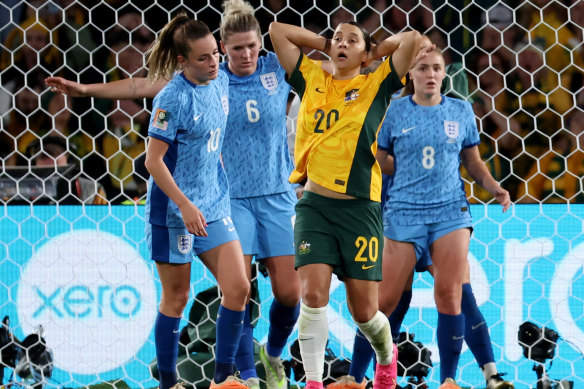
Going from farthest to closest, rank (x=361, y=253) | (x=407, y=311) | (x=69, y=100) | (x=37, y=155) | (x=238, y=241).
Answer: (x=69, y=100) → (x=37, y=155) → (x=407, y=311) → (x=238, y=241) → (x=361, y=253)

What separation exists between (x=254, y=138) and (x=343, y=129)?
522mm

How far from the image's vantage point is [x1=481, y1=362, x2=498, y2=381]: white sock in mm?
3257

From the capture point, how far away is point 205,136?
2900mm

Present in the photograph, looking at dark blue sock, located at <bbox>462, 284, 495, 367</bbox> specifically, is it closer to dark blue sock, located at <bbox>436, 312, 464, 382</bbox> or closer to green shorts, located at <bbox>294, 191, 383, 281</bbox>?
dark blue sock, located at <bbox>436, 312, 464, 382</bbox>

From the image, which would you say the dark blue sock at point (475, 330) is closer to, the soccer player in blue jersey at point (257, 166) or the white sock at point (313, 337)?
the soccer player in blue jersey at point (257, 166)

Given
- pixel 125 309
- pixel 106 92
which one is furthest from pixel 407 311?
pixel 106 92

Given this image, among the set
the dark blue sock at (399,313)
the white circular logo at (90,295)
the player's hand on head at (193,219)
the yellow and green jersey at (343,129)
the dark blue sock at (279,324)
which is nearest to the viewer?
the player's hand on head at (193,219)

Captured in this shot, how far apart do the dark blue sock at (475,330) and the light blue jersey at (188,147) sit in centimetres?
111

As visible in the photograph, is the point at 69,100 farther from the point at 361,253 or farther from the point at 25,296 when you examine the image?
the point at 361,253

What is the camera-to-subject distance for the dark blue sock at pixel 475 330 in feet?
10.8

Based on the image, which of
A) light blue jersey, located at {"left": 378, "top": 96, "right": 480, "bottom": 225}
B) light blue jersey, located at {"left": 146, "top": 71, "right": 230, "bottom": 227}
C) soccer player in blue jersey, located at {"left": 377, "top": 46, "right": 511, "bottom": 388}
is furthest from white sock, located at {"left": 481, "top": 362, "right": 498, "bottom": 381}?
light blue jersey, located at {"left": 146, "top": 71, "right": 230, "bottom": 227}

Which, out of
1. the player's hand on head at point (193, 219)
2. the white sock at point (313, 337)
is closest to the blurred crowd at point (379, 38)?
the player's hand on head at point (193, 219)

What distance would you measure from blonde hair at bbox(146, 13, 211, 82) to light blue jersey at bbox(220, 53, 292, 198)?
1.09 ft

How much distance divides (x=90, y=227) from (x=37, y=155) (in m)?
0.80
